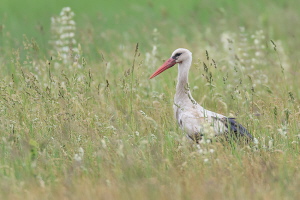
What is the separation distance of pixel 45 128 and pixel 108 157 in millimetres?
1193

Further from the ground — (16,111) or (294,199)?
(16,111)

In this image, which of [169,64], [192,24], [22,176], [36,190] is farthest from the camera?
[192,24]

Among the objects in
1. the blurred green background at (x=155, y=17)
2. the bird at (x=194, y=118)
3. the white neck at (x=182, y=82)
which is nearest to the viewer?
the bird at (x=194, y=118)

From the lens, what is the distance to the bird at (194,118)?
Answer: 603 centimetres

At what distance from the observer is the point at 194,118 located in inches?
255

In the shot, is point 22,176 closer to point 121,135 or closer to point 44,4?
point 121,135

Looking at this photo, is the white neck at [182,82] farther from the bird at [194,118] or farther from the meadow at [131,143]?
the meadow at [131,143]

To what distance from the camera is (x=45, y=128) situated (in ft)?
21.0

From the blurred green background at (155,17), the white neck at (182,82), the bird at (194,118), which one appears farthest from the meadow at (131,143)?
the blurred green background at (155,17)

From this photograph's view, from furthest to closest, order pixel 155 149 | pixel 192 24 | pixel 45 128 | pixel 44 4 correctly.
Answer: pixel 44 4 < pixel 192 24 < pixel 45 128 < pixel 155 149

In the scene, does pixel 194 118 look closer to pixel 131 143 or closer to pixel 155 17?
pixel 131 143

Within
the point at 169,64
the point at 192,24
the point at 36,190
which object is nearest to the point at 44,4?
the point at 192,24

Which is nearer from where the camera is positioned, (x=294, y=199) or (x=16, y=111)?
(x=294, y=199)

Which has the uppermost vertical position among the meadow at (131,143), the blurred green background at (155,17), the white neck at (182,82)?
the blurred green background at (155,17)
